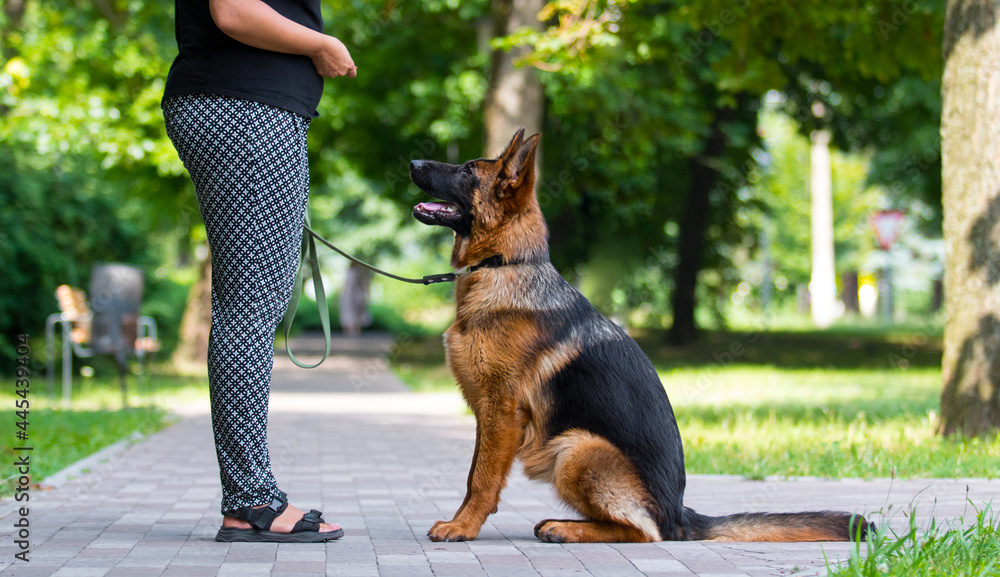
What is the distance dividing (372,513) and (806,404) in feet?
25.6

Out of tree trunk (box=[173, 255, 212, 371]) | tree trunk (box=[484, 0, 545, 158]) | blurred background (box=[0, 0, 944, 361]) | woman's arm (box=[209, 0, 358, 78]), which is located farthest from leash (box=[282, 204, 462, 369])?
tree trunk (box=[173, 255, 212, 371])

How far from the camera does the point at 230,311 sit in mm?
3773

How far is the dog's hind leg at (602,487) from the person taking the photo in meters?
3.79

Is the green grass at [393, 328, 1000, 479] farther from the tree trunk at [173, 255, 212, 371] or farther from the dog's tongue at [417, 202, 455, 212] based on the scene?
the tree trunk at [173, 255, 212, 371]

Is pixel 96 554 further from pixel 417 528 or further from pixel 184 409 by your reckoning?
pixel 184 409

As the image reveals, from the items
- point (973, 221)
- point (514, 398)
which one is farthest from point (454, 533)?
point (973, 221)

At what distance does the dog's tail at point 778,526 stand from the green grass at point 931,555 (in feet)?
0.87

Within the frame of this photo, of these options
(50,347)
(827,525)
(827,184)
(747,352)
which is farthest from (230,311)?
(827,184)

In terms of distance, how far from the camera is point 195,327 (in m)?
18.5

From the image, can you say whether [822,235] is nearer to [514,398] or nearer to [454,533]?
[514,398]

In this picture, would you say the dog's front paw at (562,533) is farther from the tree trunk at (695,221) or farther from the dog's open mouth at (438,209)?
the tree trunk at (695,221)

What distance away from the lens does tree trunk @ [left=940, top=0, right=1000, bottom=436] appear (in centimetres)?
705

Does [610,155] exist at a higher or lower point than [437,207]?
higher

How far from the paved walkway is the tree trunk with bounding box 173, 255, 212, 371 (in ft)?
31.2
